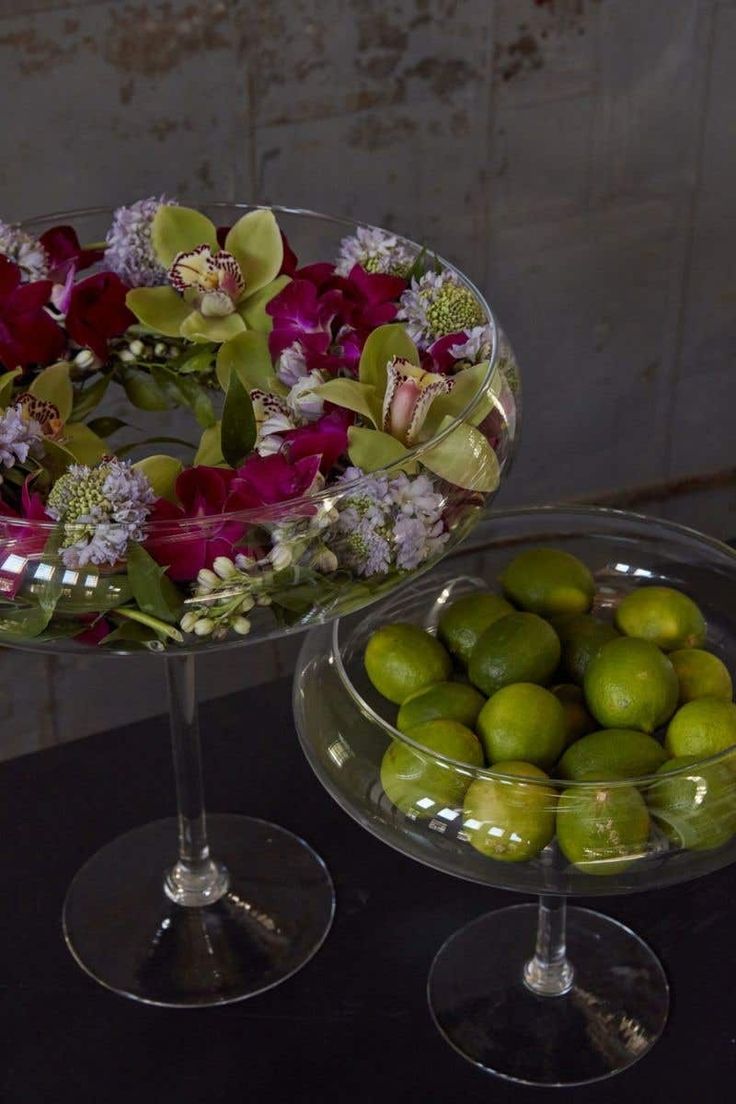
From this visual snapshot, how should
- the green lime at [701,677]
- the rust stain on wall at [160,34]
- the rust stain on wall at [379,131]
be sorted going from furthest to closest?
the rust stain on wall at [379,131] < the rust stain on wall at [160,34] < the green lime at [701,677]

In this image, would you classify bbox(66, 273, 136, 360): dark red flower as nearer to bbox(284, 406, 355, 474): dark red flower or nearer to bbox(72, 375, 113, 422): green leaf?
bbox(72, 375, 113, 422): green leaf

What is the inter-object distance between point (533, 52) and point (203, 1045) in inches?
41.8

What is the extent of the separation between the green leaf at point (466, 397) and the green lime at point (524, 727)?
13 centimetres

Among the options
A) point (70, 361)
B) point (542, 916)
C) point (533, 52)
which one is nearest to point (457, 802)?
point (542, 916)

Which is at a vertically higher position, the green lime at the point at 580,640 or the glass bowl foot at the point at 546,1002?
the green lime at the point at 580,640

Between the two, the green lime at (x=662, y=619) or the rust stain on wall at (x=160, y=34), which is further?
the rust stain on wall at (x=160, y=34)

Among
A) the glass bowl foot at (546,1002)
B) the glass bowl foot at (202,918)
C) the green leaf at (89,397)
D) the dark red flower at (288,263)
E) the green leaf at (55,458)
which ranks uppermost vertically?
the dark red flower at (288,263)

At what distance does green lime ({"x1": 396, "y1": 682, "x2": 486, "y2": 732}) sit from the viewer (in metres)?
0.70

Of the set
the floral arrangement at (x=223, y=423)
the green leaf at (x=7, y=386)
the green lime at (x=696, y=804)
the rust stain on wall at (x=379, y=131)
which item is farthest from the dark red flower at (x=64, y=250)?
the rust stain on wall at (x=379, y=131)

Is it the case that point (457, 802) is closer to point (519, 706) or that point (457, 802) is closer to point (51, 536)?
point (519, 706)

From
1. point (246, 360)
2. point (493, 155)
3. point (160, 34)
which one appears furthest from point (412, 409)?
point (493, 155)

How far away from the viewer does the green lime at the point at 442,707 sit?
27.7 inches

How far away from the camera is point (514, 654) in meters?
0.72

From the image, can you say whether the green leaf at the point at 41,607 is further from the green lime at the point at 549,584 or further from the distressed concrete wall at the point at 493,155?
the distressed concrete wall at the point at 493,155
